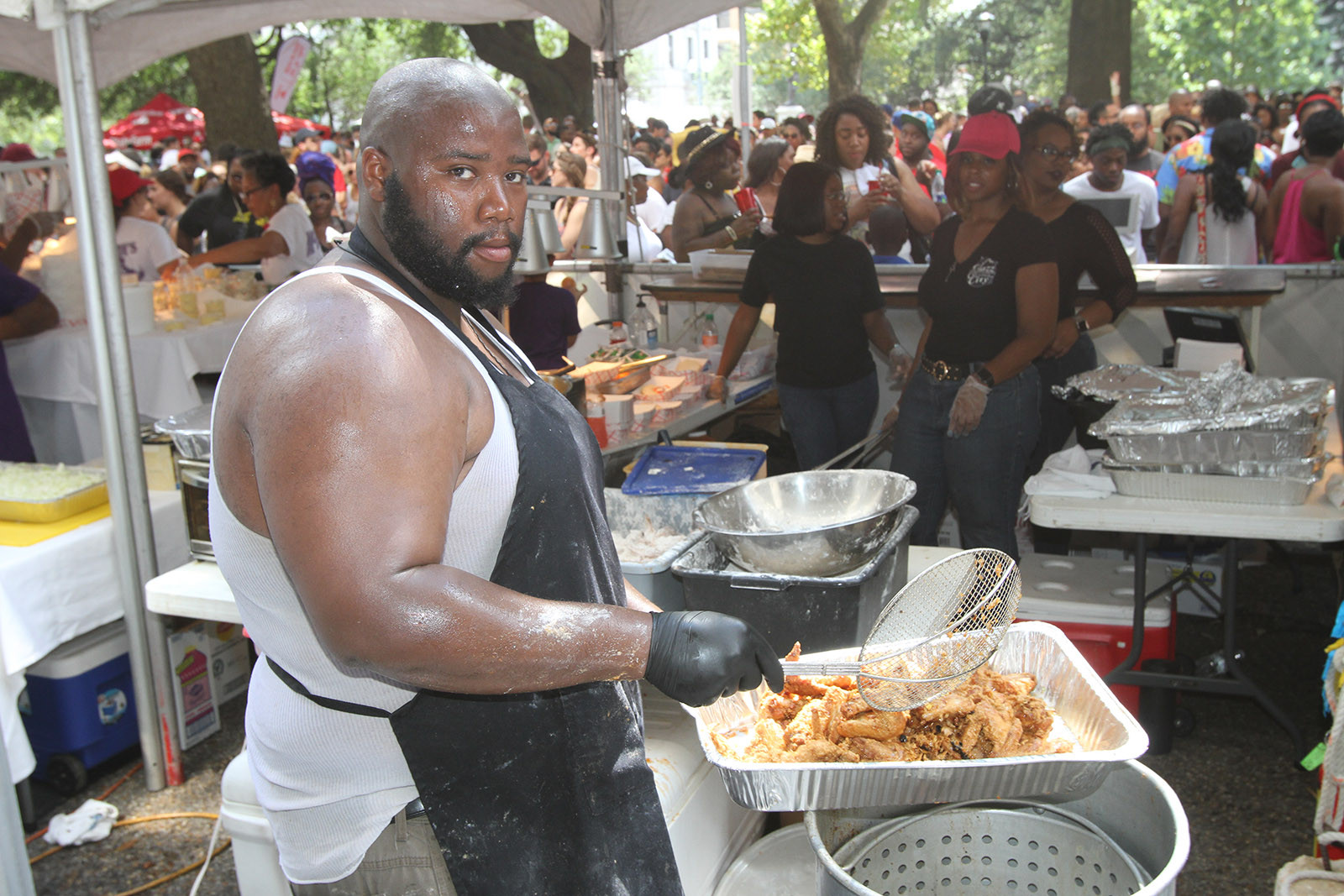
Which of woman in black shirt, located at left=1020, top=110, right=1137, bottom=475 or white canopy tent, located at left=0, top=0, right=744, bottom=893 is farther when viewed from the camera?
woman in black shirt, located at left=1020, top=110, right=1137, bottom=475

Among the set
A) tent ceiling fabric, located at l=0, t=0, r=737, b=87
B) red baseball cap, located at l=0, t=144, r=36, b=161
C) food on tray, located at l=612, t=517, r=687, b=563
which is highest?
tent ceiling fabric, located at l=0, t=0, r=737, b=87

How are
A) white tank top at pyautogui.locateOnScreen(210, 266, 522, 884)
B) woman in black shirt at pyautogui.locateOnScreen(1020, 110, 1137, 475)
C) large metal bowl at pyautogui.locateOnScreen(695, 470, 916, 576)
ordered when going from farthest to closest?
woman in black shirt at pyautogui.locateOnScreen(1020, 110, 1137, 475) < large metal bowl at pyautogui.locateOnScreen(695, 470, 916, 576) < white tank top at pyautogui.locateOnScreen(210, 266, 522, 884)

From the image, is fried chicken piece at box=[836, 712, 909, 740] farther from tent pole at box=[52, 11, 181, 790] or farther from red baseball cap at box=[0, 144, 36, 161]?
red baseball cap at box=[0, 144, 36, 161]

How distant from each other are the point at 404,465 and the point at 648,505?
71.4 inches

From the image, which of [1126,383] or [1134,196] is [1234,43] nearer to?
[1134,196]

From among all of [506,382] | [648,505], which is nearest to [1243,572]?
[648,505]

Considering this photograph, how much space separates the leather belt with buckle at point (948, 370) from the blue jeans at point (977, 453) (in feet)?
0.06

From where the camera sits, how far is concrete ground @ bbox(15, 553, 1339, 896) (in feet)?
9.44

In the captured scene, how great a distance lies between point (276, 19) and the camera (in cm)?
Answer: 547

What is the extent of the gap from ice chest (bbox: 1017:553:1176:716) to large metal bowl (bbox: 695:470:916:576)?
0.96m

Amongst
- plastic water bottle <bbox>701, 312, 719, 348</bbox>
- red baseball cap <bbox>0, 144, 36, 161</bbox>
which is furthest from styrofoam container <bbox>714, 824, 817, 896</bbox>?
red baseball cap <bbox>0, 144, 36, 161</bbox>

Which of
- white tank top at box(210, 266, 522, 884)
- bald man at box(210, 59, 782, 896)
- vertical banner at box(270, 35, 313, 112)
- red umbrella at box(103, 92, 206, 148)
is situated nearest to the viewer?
bald man at box(210, 59, 782, 896)

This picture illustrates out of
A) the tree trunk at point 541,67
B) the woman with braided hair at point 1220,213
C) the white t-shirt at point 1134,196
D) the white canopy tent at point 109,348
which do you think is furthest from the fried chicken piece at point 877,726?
the tree trunk at point 541,67

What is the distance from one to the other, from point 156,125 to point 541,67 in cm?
681
